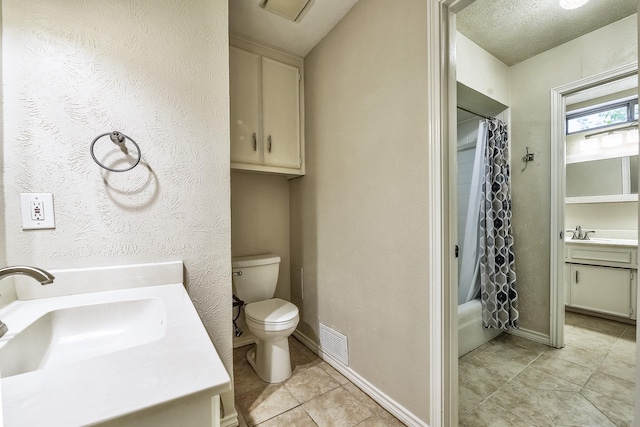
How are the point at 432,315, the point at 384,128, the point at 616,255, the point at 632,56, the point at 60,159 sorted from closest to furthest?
the point at 60,159 < the point at 432,315 < the point at 384,128 < the point at 632,56 < the point at 616,255

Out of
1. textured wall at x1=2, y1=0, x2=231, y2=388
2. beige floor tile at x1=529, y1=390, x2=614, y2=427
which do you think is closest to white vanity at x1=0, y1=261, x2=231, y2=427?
textured wall at x1=2, y1=0, x2=231, y2=388

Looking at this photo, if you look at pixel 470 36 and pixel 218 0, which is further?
pixel 470 36

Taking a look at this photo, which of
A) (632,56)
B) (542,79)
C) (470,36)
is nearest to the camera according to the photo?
(632,56)

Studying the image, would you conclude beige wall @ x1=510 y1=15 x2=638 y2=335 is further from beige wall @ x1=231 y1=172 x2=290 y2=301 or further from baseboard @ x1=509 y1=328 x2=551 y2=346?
Answer: beige wall @ x1=231 y1=172 x2=290 y2=301

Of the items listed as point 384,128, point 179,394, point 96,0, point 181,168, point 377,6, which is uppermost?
point 377,6

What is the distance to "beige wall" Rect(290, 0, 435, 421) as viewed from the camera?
1249 millimetres

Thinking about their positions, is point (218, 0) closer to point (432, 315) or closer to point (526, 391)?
point (432, 315)

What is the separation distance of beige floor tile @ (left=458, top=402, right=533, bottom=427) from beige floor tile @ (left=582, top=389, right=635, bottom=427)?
0.47 metres

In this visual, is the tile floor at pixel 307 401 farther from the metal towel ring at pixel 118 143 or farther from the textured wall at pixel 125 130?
the metal towel ring at pixel 118 143

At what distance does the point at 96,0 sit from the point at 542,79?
295 centimetres

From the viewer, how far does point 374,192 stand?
149cm

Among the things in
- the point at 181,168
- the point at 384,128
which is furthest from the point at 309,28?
the point at 181,168

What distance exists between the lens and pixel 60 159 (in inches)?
39.1

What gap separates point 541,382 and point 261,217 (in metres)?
2.26
